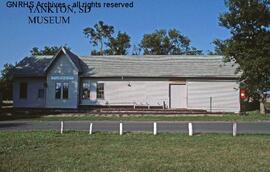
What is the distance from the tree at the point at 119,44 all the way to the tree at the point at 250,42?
36.8m

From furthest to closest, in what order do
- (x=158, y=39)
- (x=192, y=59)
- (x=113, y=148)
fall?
(x=158, y=39) < (x=192, y=59) < (x=113, y=148)

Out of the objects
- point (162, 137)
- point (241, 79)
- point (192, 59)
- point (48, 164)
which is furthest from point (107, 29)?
point (48, 164)

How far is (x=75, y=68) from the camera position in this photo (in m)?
39.8

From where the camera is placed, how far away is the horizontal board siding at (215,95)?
3906 centimetres

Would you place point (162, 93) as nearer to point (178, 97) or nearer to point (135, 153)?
point (178, 97)

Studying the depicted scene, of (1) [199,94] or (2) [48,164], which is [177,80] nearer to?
(1) [199,94]

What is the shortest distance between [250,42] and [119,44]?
38903 mm

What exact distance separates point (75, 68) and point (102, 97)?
379cm

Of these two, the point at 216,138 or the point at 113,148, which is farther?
the point at 216,138

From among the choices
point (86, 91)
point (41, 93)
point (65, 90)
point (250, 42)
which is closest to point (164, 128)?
point (250, 42)

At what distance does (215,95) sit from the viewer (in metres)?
39.2

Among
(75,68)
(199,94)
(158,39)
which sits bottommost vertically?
(199,94)

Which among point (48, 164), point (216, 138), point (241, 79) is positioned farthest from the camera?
point (241, 79)

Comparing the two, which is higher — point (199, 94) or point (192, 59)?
point (192, 59)
